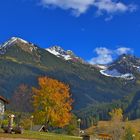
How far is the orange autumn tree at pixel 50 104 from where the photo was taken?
374ft

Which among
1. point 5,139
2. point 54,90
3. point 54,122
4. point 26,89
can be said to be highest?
point 26,89

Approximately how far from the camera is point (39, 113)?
374 feet

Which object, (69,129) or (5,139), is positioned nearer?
(5,139)

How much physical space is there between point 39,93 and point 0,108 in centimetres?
1073

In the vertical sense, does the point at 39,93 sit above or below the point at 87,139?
above

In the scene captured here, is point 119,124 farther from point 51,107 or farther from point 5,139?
point 5,139

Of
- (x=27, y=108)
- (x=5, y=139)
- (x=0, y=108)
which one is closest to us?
(x=5, y=139)

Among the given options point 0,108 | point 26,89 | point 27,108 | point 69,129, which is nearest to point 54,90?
point 0,108

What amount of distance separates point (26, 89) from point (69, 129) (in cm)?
5256

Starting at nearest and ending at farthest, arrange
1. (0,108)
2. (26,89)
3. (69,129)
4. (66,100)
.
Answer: (0,108)
(66,100)
(69,129)
(26,89)

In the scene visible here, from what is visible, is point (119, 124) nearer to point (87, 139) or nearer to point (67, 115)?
point (67, 115)

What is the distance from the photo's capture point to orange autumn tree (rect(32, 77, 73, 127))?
374 ft

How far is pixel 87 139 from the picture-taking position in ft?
236

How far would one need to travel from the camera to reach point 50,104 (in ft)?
375
